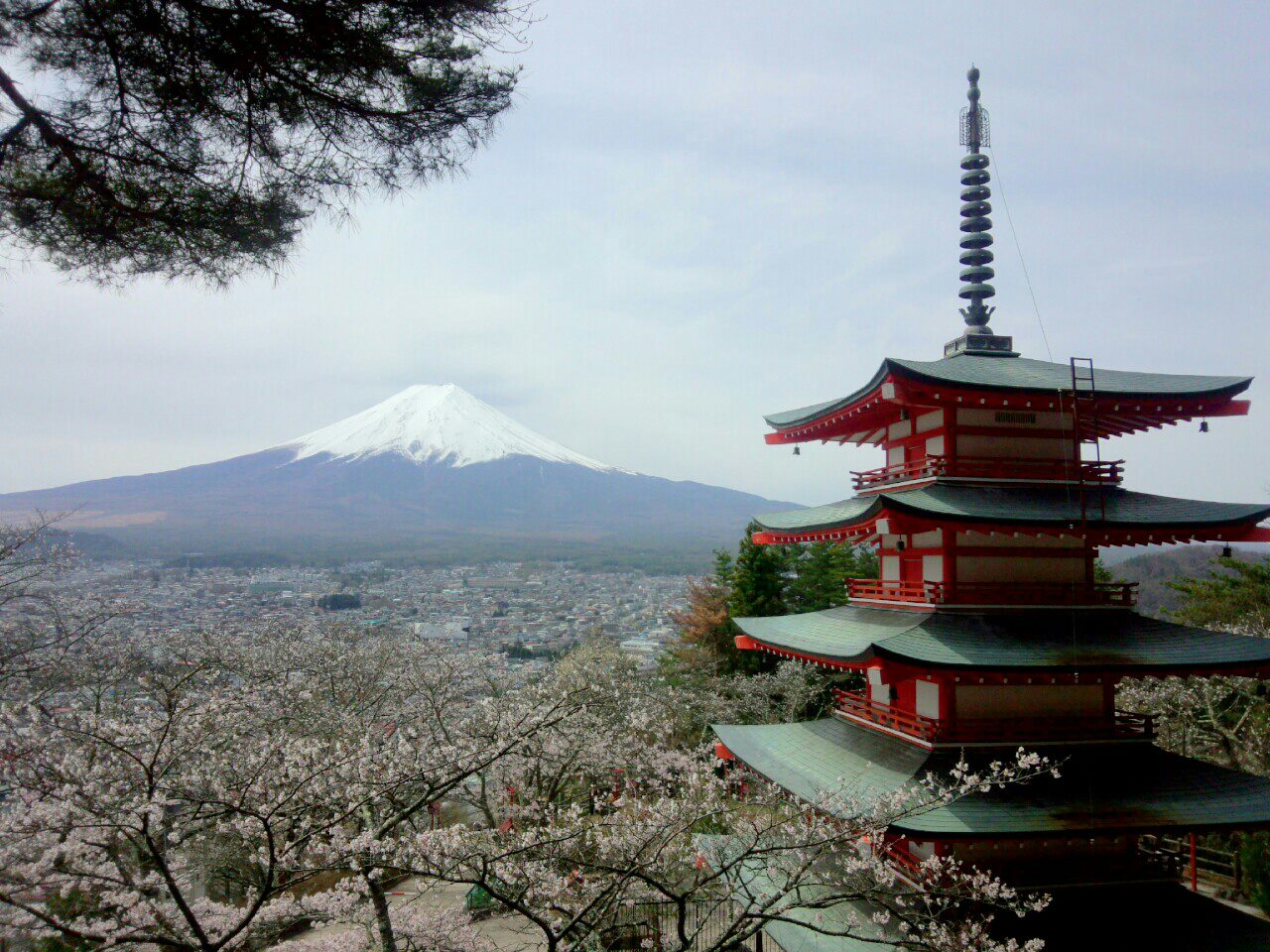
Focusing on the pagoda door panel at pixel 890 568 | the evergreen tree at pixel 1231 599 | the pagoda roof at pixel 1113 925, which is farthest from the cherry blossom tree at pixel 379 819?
the evergreen tree at pixel 1231 599

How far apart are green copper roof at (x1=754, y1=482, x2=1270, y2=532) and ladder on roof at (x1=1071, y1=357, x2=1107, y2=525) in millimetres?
102

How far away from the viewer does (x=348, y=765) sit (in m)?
6.67

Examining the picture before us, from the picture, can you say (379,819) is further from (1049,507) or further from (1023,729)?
(1049,507)

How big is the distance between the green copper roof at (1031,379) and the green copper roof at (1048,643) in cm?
264

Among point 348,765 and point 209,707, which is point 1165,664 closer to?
point 348,765

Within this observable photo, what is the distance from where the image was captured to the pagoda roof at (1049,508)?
7.97 metres

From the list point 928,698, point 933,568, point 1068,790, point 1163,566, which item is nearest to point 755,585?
point 933,568

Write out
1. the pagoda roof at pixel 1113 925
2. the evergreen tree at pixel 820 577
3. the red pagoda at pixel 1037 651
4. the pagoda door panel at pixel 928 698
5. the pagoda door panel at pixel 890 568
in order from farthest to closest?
the evergreen tree at pixel 820 577 < the pagoda door panel at pixel 890 568 < the pagoda door panel at pixel 928 698 < the red pagoda at pixel 1037 651 < the pagoda roof at pixel 1113 925

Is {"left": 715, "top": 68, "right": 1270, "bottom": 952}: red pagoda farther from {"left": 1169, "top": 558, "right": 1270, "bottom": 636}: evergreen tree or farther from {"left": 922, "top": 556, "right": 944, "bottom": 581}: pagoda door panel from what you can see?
{"left": 1169, "top": 558, "right": 1270, "bottom": 636}: evergreen tree

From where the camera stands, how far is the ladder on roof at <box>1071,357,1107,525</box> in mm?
8109

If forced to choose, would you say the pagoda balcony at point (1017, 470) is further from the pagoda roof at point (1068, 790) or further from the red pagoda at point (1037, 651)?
the pagoda roof at point (1068, 790)

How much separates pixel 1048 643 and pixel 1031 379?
318 centimetres

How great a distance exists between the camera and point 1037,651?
7812 millimetres

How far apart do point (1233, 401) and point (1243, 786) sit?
4.30 metres
